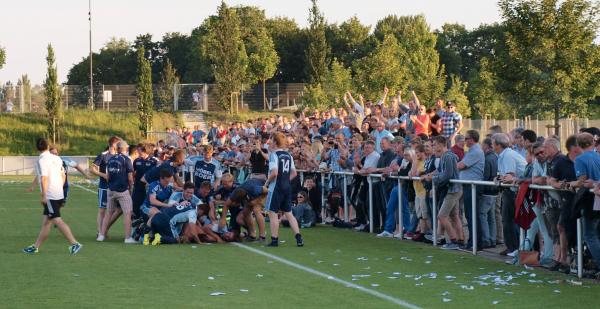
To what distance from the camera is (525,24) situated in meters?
37.4

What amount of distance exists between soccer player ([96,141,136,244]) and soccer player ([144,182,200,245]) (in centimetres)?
57

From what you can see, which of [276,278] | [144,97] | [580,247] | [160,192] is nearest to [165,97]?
[144,97]

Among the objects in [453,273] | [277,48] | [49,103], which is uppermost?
[277,48]

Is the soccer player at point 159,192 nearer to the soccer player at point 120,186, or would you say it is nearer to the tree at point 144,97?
the soccer player at point 120,186

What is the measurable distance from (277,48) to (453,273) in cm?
8500

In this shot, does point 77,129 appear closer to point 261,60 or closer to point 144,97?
point 144,97

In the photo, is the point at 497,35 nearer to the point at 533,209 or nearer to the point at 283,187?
the point at 283,187

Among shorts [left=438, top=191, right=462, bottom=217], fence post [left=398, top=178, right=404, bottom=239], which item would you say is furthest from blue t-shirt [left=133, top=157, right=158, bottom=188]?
shorts [left=438, top=191, right=462, bottom=217]

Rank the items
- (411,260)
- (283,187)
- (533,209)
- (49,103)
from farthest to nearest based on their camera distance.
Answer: (49,103) < (283,187) < (411,260) < (533,209)

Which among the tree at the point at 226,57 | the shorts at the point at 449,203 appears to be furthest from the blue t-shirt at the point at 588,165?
the tree at the point at 226,57

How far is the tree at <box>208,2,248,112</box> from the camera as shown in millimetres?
66125

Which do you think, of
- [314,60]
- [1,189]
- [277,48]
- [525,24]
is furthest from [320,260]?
[277,48]

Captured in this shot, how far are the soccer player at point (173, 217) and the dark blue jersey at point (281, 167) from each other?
5.47 ft

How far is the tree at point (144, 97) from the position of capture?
65.0 m
